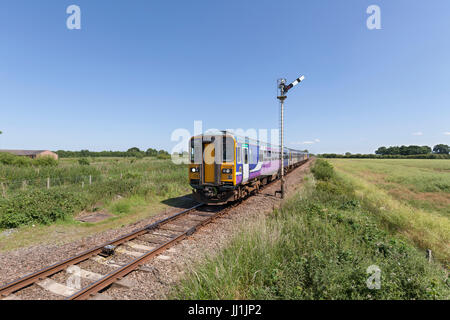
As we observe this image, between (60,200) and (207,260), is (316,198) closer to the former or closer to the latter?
(207,260)

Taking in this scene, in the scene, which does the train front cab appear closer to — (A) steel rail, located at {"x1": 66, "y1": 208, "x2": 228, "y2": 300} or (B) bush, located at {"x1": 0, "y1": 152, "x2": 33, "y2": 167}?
(A) steel rail, located at {"x1": 66, "y1": 208, "x2": 228, "y2": 300}

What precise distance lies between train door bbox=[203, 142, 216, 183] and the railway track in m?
2.16

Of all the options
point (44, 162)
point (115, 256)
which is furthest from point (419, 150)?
point (44, 162)

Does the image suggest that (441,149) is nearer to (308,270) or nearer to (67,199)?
(308,270)

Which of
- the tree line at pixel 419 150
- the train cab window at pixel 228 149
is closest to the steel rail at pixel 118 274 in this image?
the train cab window at pixel 228 149

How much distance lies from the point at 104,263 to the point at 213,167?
5289 mm

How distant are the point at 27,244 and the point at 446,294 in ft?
31.2

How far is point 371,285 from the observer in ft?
9.21

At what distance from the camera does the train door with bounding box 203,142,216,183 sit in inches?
350

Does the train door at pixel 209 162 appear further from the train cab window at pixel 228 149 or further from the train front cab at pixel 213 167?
the train cab window at pixel 228 149

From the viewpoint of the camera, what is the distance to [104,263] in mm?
4668

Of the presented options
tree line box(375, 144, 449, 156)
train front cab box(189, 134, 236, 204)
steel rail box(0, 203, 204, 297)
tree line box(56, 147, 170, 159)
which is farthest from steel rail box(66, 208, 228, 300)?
tree line box(375, 144, 449, 156)
